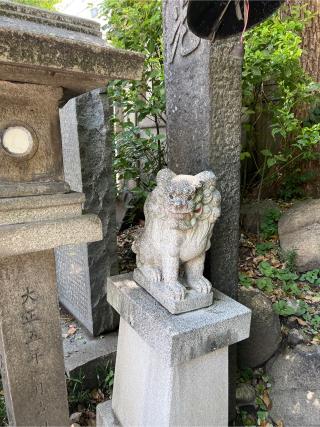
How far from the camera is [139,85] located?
3604 mm

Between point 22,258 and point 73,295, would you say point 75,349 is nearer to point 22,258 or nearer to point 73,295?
point 73,295

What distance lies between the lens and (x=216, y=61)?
6.84 ft

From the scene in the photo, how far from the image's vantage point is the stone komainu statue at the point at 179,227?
1.78m

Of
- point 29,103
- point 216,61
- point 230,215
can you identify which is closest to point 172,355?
point 230,215

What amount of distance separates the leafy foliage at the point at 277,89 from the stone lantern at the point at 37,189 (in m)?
2.16

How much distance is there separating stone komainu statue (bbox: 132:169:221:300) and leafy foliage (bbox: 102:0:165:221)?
1.68 meters

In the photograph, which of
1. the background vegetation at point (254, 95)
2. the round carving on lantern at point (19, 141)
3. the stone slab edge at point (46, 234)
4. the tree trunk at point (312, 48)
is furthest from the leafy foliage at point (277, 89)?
the round carving on lantern at point (19, 141)

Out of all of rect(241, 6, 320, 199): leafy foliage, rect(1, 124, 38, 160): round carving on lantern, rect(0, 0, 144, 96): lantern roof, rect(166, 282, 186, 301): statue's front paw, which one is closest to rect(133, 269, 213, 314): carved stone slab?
rect(166, 282, 186, 301): statue's front paw

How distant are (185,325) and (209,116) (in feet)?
4.42

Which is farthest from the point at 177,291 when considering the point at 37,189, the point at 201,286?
the point at 37,189

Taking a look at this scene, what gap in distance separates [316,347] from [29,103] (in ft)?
9.41

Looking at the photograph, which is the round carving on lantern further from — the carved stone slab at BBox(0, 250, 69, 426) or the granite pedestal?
the granite pedestal

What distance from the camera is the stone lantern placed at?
4.18ft

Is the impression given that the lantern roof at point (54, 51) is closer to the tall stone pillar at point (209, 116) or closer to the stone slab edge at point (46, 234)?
the stone slab edge at point (46, 234)
